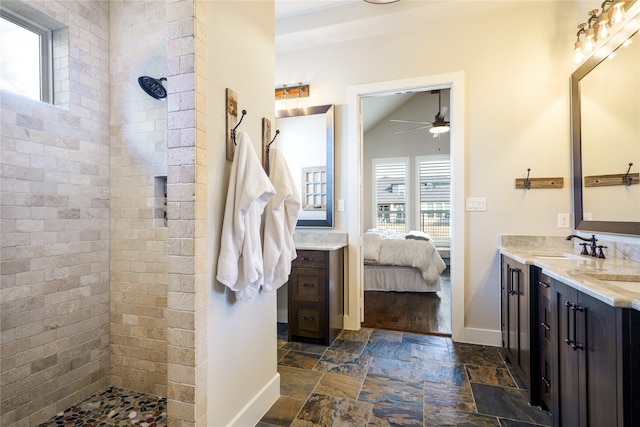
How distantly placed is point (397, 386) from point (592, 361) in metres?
1.21

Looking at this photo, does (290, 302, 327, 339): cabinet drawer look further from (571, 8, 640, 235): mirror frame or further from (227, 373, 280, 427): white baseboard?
(571, 8, 640, 235): mirror frame

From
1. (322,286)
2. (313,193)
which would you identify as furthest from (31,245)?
(313,193)

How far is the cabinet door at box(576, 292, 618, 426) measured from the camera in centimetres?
102

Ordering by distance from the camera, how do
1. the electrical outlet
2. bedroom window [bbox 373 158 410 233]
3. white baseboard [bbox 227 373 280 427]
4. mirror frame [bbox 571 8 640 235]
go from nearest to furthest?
white baseboard [bbox 227 373 280 427] < mirror frame [bbox 571 8 640 235] < the electrical outlet < bedroom window [bbox 373 158 410 233]

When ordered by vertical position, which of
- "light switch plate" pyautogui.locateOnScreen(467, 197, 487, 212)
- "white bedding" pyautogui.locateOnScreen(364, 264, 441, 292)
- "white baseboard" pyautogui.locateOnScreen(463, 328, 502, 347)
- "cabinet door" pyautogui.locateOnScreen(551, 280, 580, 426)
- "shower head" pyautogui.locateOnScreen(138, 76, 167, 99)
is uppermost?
"shower head" pyautogui.locateOnScreen(138, 76, 167, 99)

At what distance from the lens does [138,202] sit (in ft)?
6.53

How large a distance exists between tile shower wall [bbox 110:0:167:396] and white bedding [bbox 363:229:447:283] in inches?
113

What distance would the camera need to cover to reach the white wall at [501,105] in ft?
8.31

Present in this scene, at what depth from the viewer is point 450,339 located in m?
2.81

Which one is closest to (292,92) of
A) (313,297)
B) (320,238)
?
(320,238)

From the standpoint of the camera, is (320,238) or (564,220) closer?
(564,220)

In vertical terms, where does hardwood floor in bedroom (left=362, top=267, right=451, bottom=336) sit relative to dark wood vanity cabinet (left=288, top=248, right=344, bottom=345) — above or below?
below

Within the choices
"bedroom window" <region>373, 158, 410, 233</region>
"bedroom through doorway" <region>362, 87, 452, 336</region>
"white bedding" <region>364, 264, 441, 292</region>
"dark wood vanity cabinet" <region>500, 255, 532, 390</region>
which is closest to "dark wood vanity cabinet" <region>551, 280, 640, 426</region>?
"dark wood vanity cabinet" <region>500, 255, 532, 390</region>

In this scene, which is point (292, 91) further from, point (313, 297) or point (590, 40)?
point (590, 40)
